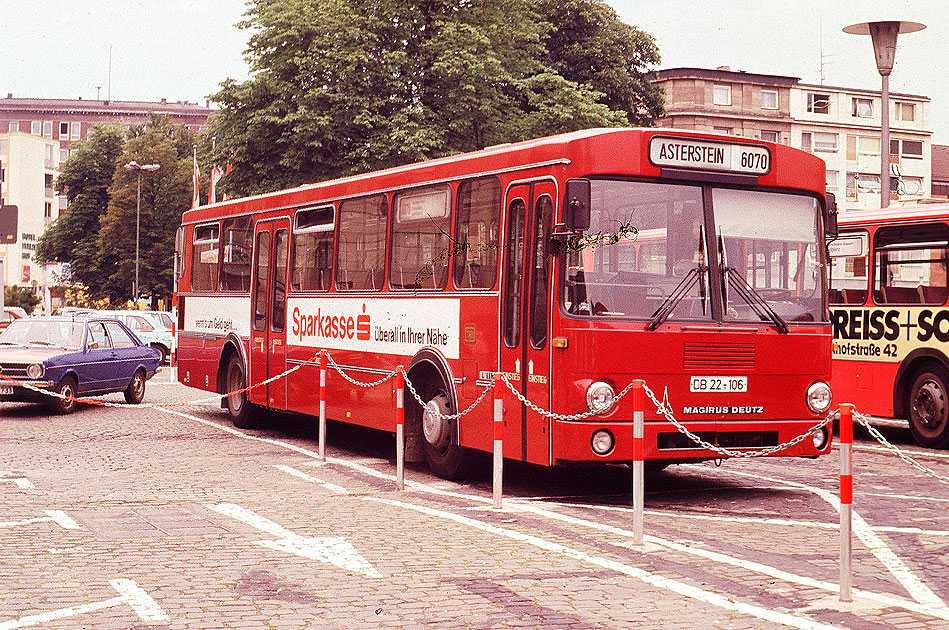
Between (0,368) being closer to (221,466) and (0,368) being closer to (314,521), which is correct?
(221,466)

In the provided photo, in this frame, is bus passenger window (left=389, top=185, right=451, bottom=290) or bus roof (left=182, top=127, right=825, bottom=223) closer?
bus roof (left=182, top=127, right=825, bottom=223)

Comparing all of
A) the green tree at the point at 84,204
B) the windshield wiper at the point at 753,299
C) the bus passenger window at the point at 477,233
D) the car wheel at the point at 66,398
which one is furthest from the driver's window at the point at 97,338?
the green tree at the point at 84,204

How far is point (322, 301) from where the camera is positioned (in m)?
16.3

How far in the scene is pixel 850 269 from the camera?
59.5 feet

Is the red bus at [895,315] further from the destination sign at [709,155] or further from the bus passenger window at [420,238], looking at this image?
the bus passenger window at [420,238]

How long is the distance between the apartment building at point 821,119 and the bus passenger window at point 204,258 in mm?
66243

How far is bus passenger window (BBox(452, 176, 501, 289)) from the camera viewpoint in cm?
1232

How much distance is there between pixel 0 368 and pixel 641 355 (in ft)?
41.4

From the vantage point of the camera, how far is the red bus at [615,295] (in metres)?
11.0

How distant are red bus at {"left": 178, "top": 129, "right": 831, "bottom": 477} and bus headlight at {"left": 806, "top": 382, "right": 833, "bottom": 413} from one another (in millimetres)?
16

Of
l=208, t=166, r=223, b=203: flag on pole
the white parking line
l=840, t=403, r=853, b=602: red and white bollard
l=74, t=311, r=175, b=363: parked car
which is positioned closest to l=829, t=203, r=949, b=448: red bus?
l=840, t=403, r=853, b=602: red and white bollard

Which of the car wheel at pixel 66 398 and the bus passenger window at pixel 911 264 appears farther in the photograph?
the car wheel at pixel 66 398

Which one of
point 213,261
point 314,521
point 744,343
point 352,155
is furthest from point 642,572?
point 352,155

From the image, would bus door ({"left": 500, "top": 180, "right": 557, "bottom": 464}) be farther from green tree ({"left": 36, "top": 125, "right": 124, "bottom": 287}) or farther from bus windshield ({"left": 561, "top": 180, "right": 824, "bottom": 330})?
green tree ({"left": 36, "top": 125, "right": 124, "bottom": 287})
